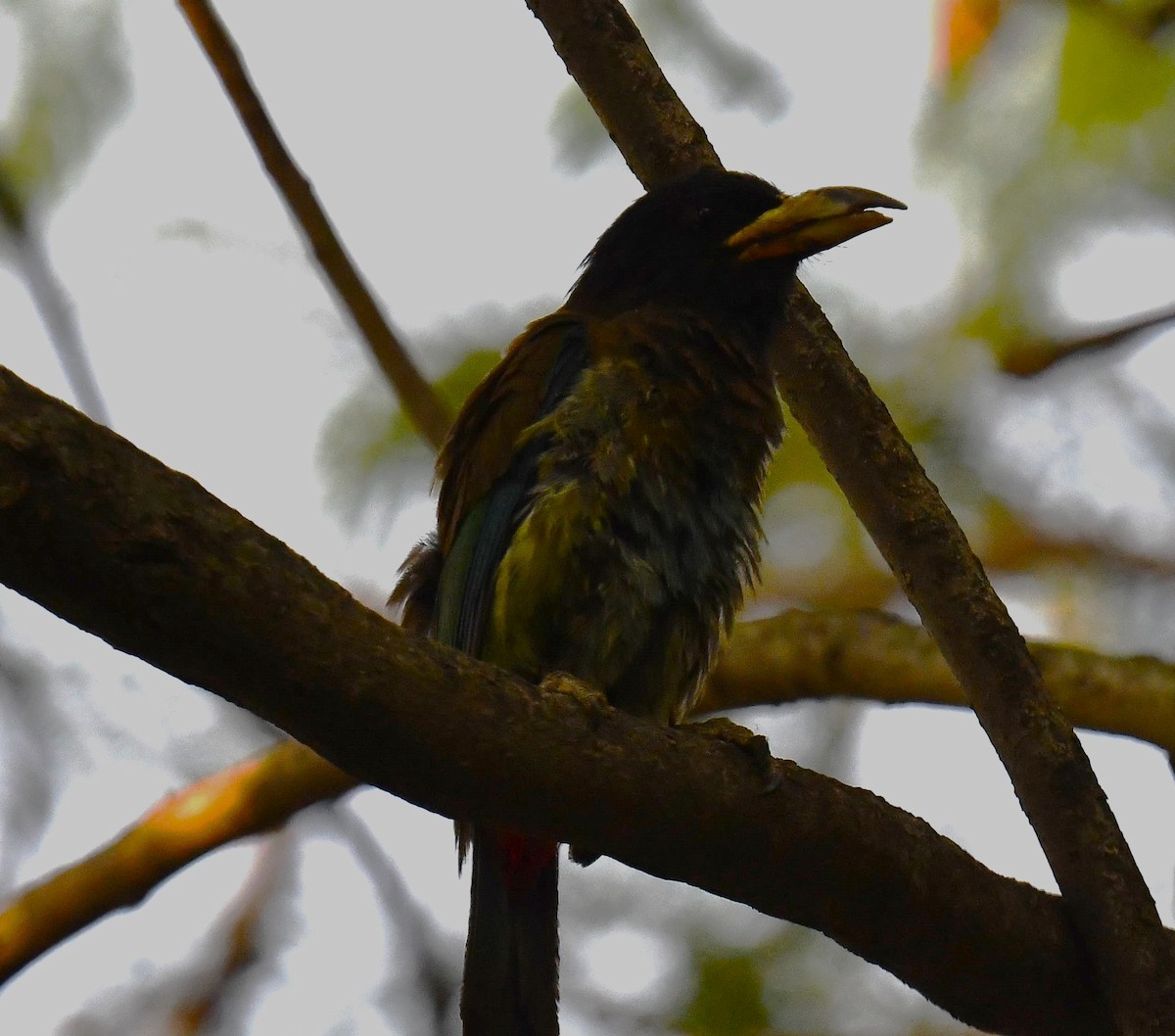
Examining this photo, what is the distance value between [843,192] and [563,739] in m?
1.76

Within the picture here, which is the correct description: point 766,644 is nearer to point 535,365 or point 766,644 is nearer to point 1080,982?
point 535,365

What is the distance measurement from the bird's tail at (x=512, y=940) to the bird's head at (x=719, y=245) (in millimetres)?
1212

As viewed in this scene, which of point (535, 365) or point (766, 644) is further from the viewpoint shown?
point (766, 644)

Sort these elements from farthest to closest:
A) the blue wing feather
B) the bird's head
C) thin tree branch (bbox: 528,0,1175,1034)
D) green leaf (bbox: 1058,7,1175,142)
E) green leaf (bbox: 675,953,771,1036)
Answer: green leaf (bbox: 1058,7,1175,142)
green leaf (bbox: 675,953,771,1036)
the bird's head
the blue wing feather
thin tree branch (bbox: 528,0,1175,1034)

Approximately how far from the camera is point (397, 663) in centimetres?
189

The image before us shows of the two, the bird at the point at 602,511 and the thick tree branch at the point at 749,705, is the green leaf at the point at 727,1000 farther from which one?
the bird at the point at 602,511

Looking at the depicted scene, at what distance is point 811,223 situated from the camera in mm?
3475

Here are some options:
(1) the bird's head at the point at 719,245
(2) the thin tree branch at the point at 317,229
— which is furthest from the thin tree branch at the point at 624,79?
(2) the thin tree branch at the point at 317,229

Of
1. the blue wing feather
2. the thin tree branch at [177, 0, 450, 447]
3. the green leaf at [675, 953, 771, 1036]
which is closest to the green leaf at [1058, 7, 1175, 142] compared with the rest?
the thin tree branch at [177, 0, 450, 447]

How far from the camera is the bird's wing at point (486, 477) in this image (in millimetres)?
3045

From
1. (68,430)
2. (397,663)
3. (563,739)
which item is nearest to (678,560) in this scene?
(563,739)

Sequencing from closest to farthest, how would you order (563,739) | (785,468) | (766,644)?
(563,739) < (766,644) < (785,468)

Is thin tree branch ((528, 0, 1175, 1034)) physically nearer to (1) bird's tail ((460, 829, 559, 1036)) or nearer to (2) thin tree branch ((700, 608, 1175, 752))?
(2) thin tree branch ((700, 608, 1175, 752))

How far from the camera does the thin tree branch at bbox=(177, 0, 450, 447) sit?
3.87 meters
